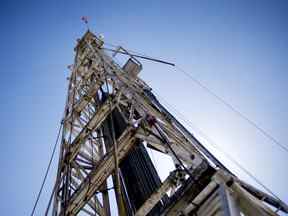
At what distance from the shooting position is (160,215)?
11.4ft

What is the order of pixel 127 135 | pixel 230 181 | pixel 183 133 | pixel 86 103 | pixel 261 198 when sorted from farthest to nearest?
pixel 86 103, pixel 127 135, pixel 183 133, pixel 261 198, pixel 230 181

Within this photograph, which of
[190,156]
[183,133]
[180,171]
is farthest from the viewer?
[183,133]

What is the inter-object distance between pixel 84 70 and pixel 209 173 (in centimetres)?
831

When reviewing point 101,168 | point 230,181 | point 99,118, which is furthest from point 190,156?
point 99,118

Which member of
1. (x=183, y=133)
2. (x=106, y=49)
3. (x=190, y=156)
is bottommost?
(x=190, y=156)

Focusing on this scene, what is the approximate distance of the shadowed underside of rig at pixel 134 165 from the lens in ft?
10.1

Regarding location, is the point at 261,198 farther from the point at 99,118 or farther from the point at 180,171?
the point at 99,118

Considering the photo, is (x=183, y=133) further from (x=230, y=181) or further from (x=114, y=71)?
(x=114, y=71)

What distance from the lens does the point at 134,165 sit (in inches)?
285

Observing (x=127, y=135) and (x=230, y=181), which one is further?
(x=127, y=135)

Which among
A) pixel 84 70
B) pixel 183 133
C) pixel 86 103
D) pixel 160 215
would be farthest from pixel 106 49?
pixel 160 215

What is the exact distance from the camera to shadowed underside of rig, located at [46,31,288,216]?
10.1 ft

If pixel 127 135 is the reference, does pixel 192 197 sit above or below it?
below

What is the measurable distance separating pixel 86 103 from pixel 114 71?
70.2 inches
